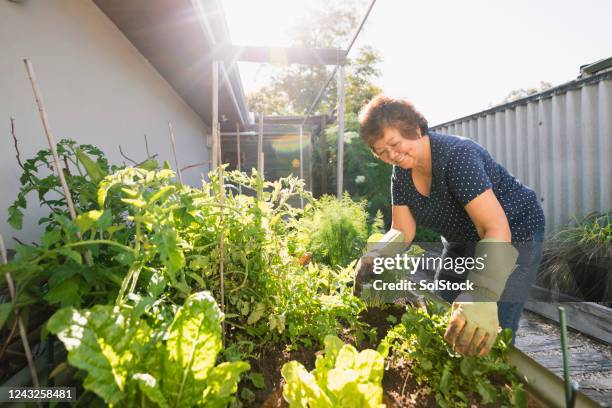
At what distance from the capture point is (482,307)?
3.06 feet

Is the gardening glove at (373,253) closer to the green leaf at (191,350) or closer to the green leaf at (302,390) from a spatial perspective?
the green leaf at (302,390)

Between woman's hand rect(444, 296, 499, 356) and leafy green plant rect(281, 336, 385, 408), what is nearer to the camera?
leafy green plant rect(281, 336, 385, 408)

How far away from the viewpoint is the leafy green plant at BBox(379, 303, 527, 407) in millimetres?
705

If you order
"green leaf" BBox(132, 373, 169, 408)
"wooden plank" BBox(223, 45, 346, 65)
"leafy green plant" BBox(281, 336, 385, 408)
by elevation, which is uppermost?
"wooden plank" BBox(223, 45, 346, 65)

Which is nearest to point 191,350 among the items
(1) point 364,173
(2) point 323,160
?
(1) point 364,173

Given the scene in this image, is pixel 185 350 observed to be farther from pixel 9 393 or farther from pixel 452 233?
pixel 452 233

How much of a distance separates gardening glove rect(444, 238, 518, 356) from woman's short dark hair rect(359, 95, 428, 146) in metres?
0.56

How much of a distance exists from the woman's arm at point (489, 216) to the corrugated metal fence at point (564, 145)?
3.16 meters

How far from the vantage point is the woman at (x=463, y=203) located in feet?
3.89

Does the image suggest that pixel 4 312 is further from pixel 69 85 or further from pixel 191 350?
pixel 69 85

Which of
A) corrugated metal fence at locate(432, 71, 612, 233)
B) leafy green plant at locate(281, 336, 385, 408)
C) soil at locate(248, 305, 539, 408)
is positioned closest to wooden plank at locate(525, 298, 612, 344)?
corrugated metal fence at locate(432, 71, 612, 233)

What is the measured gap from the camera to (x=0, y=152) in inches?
54.1

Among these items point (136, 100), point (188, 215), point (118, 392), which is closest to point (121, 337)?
point (118, 392)

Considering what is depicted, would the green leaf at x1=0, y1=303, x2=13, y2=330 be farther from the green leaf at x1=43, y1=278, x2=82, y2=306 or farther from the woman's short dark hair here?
the woman's short dark hair
